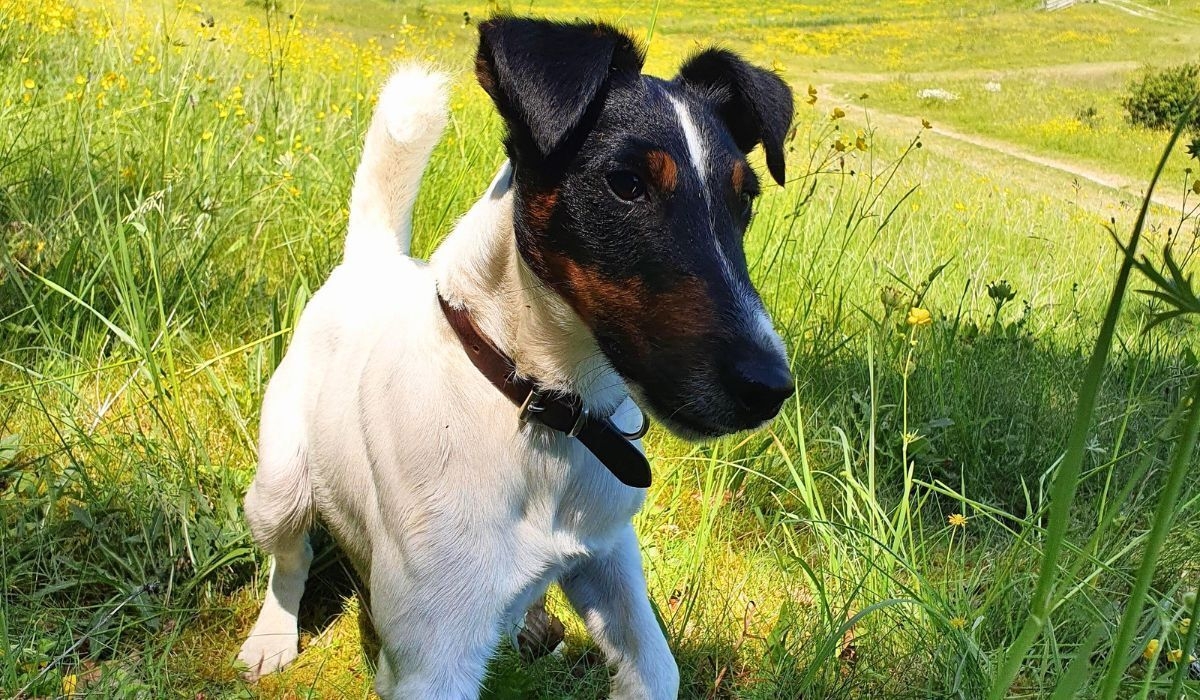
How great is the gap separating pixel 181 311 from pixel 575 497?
2.16 metres

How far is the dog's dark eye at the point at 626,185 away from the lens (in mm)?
1814

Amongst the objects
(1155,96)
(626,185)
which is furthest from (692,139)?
(1155,96)

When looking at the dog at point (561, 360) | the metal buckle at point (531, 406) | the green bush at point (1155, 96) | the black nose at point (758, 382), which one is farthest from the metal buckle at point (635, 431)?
the green bush at point (1155, 96)

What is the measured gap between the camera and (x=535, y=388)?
1.91 meters

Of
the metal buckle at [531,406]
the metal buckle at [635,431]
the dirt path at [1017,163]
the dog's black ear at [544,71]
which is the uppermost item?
the dog's black ear at [544,71]

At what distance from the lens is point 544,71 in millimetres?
1827

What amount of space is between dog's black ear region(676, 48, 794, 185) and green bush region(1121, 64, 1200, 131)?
12842 mm

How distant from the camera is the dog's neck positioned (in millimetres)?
1905

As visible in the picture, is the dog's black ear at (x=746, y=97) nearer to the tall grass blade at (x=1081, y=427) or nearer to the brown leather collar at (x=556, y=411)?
the brown leather collar at (x=556, y=411)

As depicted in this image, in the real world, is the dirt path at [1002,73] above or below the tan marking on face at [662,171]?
below

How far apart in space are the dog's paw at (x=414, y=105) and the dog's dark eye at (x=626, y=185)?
101 centimetres

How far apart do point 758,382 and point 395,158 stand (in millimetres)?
1530

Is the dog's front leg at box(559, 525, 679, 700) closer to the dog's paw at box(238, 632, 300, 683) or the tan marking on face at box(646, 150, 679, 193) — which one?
the tan marking on face at box(646, 150, 679, 193)

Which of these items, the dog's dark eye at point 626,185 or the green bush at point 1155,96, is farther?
the green bush at point 1155,96
